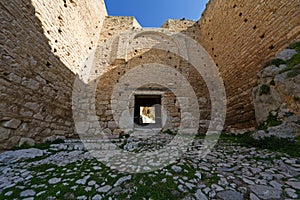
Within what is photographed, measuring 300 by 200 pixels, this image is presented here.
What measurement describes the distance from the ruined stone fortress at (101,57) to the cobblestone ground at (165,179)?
1326mm

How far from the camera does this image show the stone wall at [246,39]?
3.99 metres

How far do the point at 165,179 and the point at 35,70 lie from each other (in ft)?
13.5

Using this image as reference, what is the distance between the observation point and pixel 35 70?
346cm

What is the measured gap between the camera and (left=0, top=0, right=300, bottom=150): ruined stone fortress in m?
2.98

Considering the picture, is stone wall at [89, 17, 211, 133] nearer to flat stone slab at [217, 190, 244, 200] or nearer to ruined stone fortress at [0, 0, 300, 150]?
ruined stone fortress at [0, 0, 300, 150]

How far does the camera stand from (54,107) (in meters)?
4.02

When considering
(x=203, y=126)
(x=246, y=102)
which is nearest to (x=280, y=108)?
(x=246, y=102)

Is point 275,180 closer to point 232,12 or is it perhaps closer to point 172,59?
point 172,59

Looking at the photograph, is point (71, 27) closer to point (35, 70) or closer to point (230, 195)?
point (35, 70)

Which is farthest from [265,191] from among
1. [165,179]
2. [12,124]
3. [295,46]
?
[12,124]

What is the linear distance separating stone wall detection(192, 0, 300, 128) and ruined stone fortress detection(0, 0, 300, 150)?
0.10 feet

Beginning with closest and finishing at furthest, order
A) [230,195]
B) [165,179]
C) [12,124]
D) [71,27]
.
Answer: [230,195] → [165,179] → [12,124] → [71,27]

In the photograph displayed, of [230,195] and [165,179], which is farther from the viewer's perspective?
[165,179]

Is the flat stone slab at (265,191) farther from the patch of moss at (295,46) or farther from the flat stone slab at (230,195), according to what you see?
the patch of moss at (295,46)
